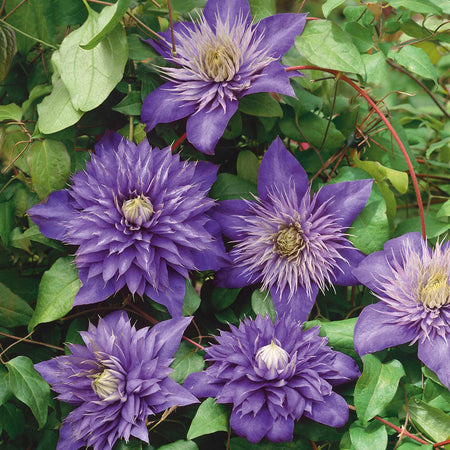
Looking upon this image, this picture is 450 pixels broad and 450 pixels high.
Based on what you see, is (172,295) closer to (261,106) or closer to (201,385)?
(201,385)

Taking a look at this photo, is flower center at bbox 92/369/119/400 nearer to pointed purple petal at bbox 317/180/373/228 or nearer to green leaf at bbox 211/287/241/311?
green leaf at bbox 211/287/241/311

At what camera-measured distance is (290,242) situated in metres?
0.61

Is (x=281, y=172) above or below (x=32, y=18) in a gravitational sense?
below

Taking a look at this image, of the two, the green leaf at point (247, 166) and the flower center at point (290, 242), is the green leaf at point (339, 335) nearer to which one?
the flower center at point (290, 242)

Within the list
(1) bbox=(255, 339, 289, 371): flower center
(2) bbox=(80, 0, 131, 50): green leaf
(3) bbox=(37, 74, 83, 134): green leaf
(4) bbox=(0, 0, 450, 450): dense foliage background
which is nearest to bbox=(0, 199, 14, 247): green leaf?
(4) bbox=(0, 0, 450, 450): dense foliage background

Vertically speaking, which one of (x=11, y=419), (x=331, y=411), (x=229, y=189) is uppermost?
(x=229, y=189)

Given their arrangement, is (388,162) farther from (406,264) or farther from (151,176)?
(151,176)

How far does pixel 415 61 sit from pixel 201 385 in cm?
42

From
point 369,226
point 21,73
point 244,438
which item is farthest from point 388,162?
point 21,73

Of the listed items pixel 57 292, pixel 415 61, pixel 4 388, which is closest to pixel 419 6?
pixel 415 61

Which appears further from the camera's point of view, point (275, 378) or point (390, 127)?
point (390, 127)

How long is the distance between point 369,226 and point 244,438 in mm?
253

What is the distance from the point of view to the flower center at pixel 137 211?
557mm

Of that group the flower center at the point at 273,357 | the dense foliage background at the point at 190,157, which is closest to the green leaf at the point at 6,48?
the dense foliage background at the point at 190,157
